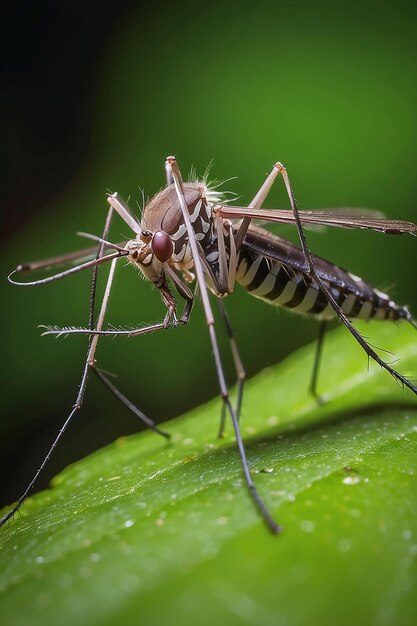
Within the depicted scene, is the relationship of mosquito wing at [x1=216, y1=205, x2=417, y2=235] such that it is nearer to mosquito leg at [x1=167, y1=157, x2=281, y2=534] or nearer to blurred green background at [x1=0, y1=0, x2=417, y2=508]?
mosquito leg at [x1=167, y1=157, x2=281, y2=534]

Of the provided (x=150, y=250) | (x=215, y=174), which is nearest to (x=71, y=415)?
(x=150, y=250)

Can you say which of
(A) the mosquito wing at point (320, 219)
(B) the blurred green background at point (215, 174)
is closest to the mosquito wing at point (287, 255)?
(A) the mosquito wing at point (320, 219)

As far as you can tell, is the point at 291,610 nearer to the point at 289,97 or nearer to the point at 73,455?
the point at 73,455

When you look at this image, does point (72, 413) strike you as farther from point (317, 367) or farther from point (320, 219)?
point (317, 367)

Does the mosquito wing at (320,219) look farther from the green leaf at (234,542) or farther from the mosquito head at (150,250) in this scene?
the green leaf at (234,542)

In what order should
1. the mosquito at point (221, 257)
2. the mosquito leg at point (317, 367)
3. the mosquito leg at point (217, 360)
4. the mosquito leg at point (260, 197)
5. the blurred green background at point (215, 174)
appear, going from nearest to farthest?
the mosquito leg at point (217, 360)
the mosquito at point (221, 257)
the mosquito leg at point (260, 197)
the mosquito leg at point (317, 367)
the blurred green background at point (215, 174)

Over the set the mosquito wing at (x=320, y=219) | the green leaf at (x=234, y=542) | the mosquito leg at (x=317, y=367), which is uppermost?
the mosquito wing at (x=320, y=219)

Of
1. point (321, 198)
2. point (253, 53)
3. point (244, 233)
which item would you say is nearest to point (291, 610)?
point (244, 233)
